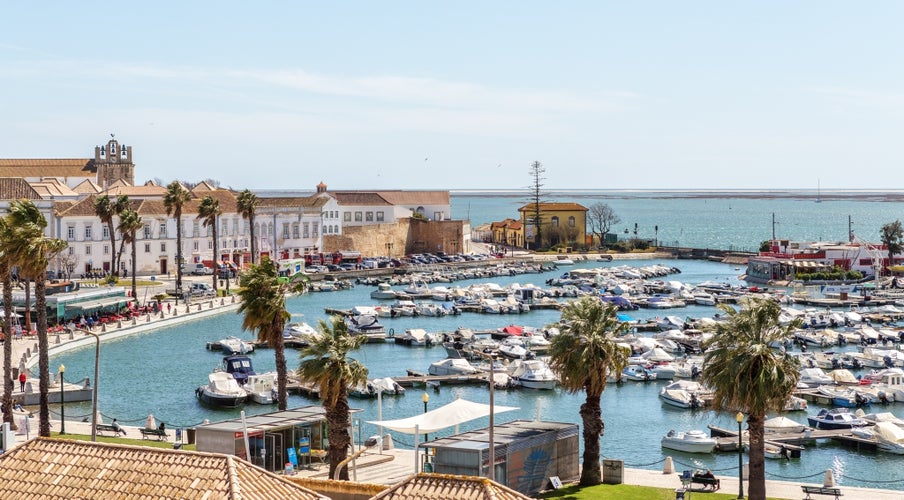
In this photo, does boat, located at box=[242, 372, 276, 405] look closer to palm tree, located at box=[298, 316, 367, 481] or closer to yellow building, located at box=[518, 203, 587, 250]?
palm tree, located at box=[298, 316, 367, 481]

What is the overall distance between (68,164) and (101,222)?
37752mm

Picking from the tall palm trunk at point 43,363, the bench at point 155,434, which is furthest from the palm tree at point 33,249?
the bench at point 155,434

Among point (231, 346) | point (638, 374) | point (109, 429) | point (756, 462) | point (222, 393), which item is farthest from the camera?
point (231, 346)

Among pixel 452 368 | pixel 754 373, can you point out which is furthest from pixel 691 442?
pixel 452 368

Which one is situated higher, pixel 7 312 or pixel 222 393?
pixel 7 312

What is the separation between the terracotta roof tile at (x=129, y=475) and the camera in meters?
21.4

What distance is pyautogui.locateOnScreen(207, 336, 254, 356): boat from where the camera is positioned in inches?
2783

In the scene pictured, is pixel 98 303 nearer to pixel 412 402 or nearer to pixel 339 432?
pixel 412 402

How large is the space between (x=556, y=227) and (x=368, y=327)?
8282 cm

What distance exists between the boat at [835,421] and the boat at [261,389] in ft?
78.0

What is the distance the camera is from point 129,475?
22.1 metres

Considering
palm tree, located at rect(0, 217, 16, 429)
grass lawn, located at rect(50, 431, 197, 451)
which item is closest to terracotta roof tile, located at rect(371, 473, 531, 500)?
grass lawn, located at rect(50, 431, 197, 451)

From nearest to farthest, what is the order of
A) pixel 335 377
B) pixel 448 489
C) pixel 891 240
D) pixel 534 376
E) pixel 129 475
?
pixel 448 489 → pixel 129 475 → pixel 335 377 → pixel 534 376 → pixel 891 240

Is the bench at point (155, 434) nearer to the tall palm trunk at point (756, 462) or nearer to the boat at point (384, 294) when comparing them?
the tall palm trunk at point (756, 462)
